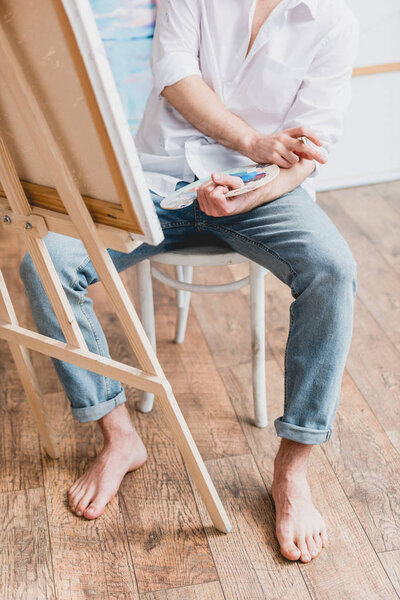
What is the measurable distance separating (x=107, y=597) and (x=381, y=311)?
1.13 m

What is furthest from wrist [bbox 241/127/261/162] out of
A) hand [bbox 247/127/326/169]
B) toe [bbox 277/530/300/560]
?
toe [bbox 277/530/300/560]

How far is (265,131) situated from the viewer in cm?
145

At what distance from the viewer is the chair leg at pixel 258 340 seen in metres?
1.43

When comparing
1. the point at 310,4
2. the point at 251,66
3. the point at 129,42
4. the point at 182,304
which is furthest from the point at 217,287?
the point at 129,42

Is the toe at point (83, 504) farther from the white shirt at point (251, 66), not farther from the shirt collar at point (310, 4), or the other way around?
the shirt collar at point (310, 4)

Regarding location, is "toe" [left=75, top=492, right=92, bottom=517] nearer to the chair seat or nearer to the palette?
the chair seat

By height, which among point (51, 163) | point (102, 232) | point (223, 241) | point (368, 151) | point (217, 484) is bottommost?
point (368, 151)

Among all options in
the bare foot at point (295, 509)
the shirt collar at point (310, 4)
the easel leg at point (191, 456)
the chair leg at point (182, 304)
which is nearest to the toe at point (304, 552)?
the bare foot at point (295, 509)

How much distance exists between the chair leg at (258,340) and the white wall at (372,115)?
4.28 ft

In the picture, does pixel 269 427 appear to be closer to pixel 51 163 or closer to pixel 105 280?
pixel 105 280

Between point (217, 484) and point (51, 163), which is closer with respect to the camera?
point (51, 163)

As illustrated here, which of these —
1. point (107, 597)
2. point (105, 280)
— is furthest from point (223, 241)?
point (107, 597)

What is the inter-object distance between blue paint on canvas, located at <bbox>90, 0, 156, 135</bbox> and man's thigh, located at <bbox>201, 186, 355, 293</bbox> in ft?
4.13

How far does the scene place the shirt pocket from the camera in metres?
1.39
